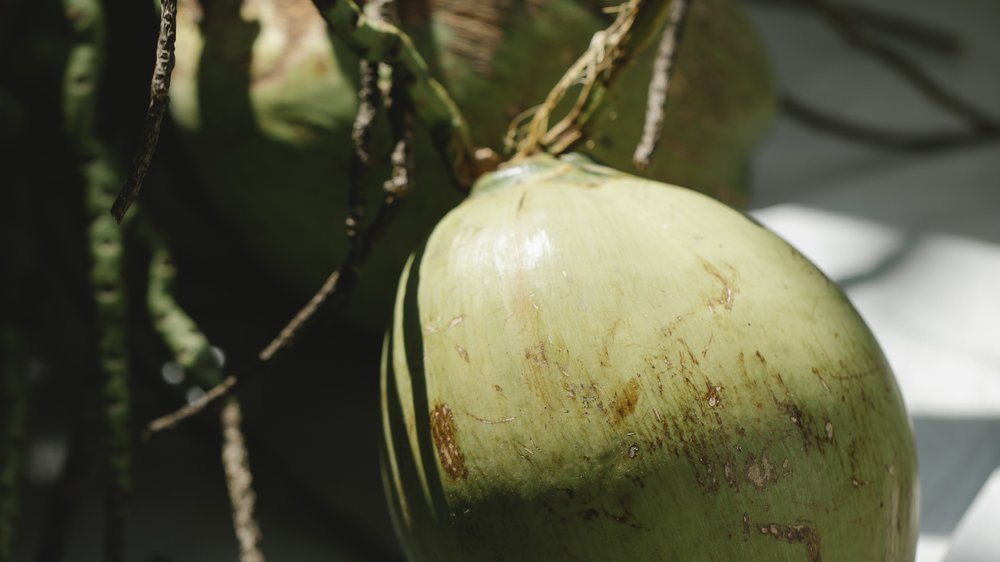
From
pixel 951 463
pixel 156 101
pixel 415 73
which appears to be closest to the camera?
pixel 156 101

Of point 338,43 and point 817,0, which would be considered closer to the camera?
point 338,43

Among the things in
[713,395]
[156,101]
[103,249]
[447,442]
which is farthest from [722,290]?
[103,249]

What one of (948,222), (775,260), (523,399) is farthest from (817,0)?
(523,399)

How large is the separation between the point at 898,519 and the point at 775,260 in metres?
0.14

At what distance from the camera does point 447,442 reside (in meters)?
0.51

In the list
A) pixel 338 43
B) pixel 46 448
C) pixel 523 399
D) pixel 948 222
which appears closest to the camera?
pixel 523 399

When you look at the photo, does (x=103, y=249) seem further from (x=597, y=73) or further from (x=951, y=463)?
(x=951, y=463)

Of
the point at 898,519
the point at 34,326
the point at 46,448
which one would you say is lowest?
the point at 46,448

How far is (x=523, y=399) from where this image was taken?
19.4 inches

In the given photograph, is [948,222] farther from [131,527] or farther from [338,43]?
[131,527]

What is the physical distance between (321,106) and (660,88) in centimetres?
24

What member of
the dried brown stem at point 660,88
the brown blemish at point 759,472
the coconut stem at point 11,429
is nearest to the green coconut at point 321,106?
the dried brown stem at point 660,88

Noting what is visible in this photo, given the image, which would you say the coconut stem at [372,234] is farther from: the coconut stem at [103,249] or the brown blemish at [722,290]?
the brown blemish at [722,290]

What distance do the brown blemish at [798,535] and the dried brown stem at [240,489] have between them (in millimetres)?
299
